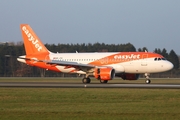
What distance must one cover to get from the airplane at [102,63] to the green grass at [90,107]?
71.9ft

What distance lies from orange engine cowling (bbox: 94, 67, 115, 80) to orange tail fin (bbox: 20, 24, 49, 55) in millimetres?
10202

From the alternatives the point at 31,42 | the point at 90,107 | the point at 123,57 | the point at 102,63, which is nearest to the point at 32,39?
the point at 31,42

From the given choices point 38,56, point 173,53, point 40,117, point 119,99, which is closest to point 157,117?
point 40,117

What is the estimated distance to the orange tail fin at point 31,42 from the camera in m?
61.0

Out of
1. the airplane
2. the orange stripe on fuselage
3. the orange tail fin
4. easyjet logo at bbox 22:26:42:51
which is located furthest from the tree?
the orange stripe on fuselage

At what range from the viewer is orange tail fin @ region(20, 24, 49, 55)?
61.0m

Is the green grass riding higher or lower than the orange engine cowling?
lower

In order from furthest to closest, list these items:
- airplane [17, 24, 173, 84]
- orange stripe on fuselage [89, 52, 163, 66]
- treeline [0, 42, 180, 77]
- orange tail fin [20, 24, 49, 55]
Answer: treeline [0, 42, 180, 77]
orange tail fin [20, 24, 49, 55]
orange stripe on fuselage [89, 52, 163, 66]
airplane [17, 24, 173, 84]

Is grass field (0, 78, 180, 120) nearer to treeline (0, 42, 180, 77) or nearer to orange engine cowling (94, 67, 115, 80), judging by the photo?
orange engine cowling (94, 67, 115, 80)

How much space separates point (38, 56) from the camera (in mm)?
60375

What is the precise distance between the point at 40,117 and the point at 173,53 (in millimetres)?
114056

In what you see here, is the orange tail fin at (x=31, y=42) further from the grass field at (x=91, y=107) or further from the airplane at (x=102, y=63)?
the grass field at (x=91, y=107)

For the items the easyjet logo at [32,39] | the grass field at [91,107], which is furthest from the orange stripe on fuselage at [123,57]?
the grass field at [91,107]

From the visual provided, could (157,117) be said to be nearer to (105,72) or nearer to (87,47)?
(105,72)
